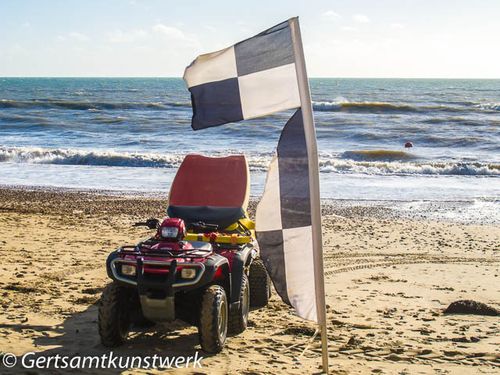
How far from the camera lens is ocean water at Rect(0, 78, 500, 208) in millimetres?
21172

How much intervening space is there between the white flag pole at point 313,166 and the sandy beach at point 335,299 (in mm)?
565

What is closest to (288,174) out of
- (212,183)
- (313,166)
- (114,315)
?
(313,166)

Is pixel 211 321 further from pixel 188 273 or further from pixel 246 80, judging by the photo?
pixel 246 80

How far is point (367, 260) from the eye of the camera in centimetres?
1123

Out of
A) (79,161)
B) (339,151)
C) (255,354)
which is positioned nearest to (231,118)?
(255,354)

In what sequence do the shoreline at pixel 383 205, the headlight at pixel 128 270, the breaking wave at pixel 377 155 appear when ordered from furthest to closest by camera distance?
the breaking wave at pixel 377 155 < the shoreline at pixel 383 205 < the headlight at pixel 128 270

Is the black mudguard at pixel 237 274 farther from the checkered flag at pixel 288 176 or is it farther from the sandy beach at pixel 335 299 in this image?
the checkered flag at pixel 288 176

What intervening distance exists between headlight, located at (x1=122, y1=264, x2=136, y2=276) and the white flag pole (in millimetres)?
1647

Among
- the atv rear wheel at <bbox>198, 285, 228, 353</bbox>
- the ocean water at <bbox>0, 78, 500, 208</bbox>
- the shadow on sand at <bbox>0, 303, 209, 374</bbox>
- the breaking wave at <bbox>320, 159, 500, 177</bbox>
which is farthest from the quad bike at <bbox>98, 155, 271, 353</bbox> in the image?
the breaking wave at <bbox>320, 159, 500, 177</bbox>

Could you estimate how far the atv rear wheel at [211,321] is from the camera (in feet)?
20.8

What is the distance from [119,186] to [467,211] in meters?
9.37

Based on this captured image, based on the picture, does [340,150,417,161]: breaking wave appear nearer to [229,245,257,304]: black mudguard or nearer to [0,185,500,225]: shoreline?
[0,185,500,225]: shoreline

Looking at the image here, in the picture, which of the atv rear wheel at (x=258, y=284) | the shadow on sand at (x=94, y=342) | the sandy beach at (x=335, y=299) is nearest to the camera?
the shadow on sand at (x=94, y=342)

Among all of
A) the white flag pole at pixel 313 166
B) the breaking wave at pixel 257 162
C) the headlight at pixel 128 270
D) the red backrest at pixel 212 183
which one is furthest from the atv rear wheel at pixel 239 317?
the breaking wave at pixel 257 162
